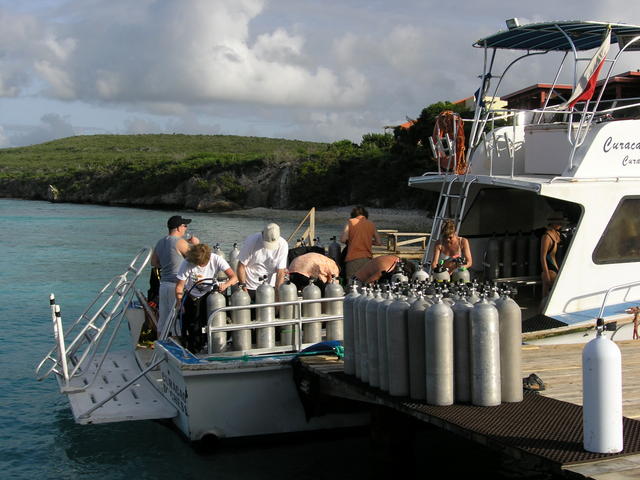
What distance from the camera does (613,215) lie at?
9.56m

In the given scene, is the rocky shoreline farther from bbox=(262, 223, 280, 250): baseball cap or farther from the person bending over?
bbox=(262, 223, 280, 250): baseball cap

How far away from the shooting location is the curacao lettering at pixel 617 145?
9.59m

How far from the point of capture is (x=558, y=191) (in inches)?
362

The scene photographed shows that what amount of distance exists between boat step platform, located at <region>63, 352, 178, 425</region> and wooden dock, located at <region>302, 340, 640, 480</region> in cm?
202

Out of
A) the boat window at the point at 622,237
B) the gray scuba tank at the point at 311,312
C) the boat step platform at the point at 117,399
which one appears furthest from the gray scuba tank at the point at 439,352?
the boat window at the point at 622,237

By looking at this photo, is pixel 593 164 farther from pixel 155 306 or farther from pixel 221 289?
pixel 155 306

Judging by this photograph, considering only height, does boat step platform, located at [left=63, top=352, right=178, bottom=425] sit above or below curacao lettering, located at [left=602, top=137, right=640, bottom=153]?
below

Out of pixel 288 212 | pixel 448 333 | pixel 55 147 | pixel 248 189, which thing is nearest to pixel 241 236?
pixel 288 212

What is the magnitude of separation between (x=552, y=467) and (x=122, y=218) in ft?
213

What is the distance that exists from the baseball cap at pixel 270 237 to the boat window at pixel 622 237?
12.3ft

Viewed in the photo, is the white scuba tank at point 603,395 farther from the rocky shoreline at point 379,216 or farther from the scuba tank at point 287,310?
the rocky shoreline at point 379,216

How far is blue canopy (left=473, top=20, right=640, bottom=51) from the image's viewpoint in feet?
33.6

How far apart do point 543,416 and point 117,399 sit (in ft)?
17.2

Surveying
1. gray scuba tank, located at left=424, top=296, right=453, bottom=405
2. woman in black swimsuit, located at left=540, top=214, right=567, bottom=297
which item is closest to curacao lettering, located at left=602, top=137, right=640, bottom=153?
woman in black swimsuit, located at left=540, top=214, right=567, bottom=297
